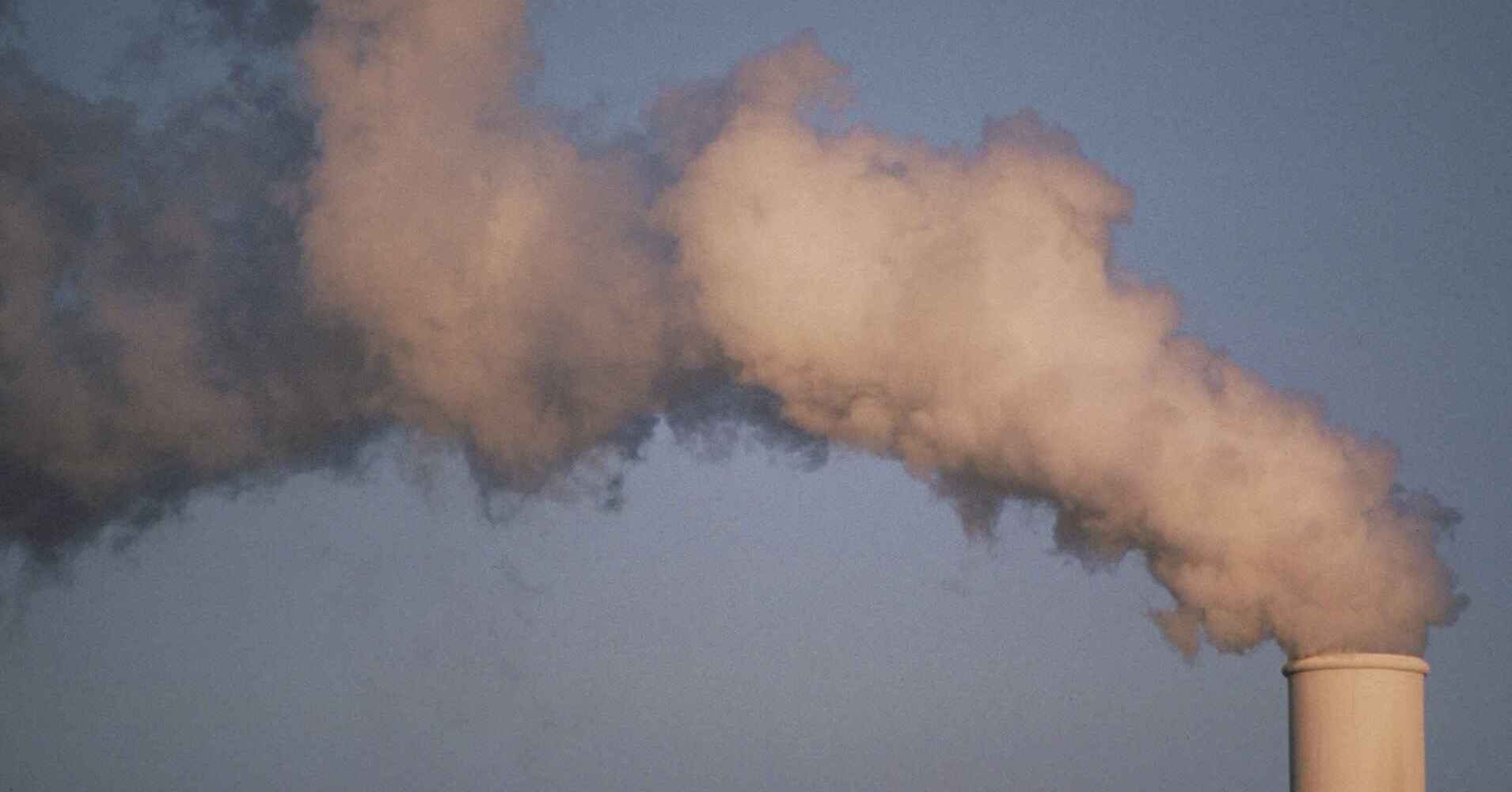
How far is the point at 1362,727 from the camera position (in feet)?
51.9

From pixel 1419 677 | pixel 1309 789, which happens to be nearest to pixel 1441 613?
pixel 1419 677

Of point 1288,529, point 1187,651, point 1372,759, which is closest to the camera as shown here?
point 1372,759

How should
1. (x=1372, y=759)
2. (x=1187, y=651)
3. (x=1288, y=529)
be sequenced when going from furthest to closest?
(x=1187, y=651) → (x=1288, y=529) → (x=1372, y=759)

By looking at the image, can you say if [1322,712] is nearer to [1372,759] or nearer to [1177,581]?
[1372,759]

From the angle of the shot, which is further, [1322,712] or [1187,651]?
[1187,651]

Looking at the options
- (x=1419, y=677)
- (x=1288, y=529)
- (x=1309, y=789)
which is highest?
(x=1288, y=529)

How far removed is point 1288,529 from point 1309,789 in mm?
2262

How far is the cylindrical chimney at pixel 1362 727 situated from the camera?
15.8 m

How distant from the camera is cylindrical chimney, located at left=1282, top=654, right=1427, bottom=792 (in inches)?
621

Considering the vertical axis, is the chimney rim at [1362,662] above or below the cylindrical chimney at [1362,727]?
above

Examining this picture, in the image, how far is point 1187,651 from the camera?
18000 mm

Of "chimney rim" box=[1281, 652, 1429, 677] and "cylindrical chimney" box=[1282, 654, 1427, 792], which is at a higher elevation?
"chimney rim" box=[1281, 652, 1429, 677]

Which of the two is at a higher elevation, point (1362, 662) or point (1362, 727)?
point (1362, 662)

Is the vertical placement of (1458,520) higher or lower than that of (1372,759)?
higher
